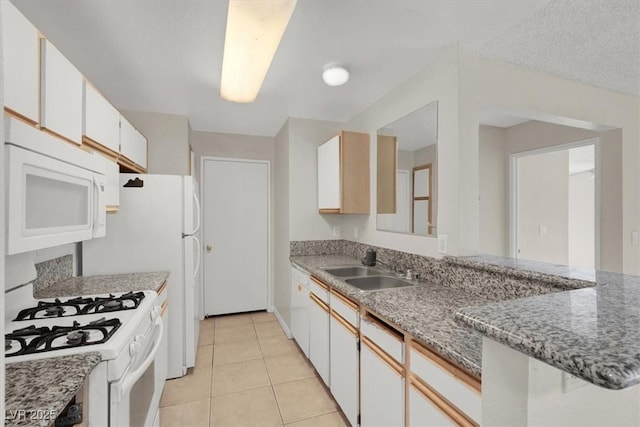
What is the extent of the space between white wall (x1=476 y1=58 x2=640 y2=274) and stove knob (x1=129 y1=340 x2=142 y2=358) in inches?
74.1

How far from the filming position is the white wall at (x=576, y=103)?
6.06 feet

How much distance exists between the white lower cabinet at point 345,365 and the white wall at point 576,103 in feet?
3.50

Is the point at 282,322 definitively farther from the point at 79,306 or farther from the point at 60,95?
the point at 60,95

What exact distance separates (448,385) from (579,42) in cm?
209

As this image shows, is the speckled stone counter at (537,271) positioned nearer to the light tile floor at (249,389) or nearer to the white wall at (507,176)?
the light tile floor at (249,389)

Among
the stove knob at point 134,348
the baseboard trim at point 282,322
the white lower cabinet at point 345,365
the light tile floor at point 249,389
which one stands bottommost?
the light tile floor at point 249,389

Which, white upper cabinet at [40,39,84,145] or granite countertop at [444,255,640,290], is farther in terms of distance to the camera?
white upper cabinet at [40,39,84,145]

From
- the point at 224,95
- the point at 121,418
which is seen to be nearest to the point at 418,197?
the point at 224,95

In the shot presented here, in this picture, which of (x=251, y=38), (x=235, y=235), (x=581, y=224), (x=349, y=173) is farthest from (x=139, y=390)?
(x=581, y=224)

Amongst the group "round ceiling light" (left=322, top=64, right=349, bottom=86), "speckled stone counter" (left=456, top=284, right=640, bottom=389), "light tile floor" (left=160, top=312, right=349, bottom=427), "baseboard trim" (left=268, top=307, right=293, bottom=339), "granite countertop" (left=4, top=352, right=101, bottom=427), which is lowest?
"light tile floor" (left=160, top=312, right=349, bottom=427)

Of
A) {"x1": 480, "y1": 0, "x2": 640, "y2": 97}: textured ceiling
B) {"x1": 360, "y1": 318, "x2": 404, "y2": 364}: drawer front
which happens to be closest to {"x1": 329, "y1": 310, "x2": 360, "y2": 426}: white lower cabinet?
{"x1": 360, "y1": 318, "x2": 404, "y2": 364}: drawer front

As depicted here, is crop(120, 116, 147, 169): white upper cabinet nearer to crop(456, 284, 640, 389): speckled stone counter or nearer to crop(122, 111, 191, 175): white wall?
crop(122, 111, 191, 175): white wall

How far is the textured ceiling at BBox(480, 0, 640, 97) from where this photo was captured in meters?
1.45

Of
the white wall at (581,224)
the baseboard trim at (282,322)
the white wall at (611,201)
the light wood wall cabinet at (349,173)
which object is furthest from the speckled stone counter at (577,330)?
the white wall at (581,224)
